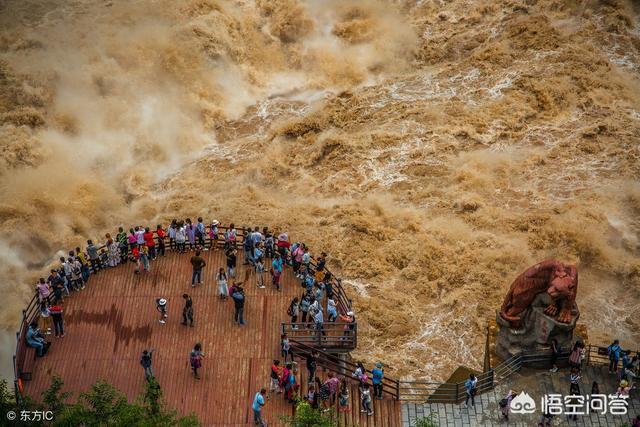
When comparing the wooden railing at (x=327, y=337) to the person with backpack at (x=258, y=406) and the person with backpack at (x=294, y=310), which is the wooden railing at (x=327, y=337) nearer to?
the person with backpack at (x=294, y=310)

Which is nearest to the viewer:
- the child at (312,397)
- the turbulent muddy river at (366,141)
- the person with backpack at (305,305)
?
the child at (312,397)

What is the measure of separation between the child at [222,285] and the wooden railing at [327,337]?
242cm

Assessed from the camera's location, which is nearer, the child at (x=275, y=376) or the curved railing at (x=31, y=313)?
the child at (x=275, y=376)

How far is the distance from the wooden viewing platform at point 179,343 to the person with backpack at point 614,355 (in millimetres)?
6167

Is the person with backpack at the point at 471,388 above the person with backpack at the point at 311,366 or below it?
below

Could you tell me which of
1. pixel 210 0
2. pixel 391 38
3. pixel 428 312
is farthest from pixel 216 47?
pixel 428 312

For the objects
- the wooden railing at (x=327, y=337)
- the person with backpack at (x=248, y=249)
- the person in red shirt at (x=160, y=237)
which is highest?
the person in red shirt at (x=160, y=237)

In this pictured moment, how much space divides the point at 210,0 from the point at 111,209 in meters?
15.9

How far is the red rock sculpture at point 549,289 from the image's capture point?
75.6 ft

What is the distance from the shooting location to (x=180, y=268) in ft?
88.4

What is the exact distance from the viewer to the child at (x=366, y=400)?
74.4 feet

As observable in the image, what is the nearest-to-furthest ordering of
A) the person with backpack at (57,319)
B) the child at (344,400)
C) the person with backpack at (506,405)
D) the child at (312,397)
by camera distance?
the child at (312,397) < the child at (344,400) < the person with backpack at (506,405) < the person with backpack at (57,319)

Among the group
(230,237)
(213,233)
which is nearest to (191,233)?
(213,233)

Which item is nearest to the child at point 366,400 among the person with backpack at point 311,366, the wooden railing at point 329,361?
the wooden railing at point 329,361
